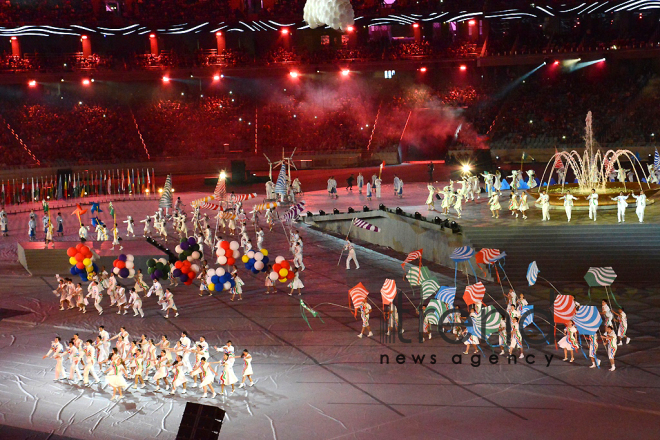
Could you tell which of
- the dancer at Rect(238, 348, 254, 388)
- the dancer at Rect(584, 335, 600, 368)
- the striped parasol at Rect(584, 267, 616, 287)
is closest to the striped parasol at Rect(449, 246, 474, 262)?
the striped parasol at Rect(584, 267, 616, 287)

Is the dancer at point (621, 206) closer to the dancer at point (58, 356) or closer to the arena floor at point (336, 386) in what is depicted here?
the arena floor at point (336, 386)

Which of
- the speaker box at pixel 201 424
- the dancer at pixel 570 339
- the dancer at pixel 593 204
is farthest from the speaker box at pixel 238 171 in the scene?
the speaker box at pixel 201 424

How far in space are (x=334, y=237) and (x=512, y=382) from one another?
594 inches

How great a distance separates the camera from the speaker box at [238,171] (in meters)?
45.6

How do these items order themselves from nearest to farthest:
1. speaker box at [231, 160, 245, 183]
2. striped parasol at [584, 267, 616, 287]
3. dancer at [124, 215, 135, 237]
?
striped parasol at [584, 267, 616, 287] < dancer at [124, 215, 135, 237] < speaker box at [231, 160, 245, 183]

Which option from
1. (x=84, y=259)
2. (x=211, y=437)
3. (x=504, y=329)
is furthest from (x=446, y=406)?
(x=84, y=259)

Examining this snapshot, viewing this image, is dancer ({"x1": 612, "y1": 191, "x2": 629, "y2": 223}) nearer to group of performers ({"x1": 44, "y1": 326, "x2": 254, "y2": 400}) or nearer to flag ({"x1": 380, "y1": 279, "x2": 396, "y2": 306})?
flag ({"x1": 380, "y1": 279, "x2": 396, "y2": 306})

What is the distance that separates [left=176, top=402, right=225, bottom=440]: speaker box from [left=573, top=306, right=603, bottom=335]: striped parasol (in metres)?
8.97

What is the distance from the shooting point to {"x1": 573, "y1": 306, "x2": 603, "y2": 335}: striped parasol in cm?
1639

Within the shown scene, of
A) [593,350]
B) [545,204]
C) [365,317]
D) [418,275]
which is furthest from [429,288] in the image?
[545,204]

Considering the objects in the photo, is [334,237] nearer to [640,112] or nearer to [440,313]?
[440,313]

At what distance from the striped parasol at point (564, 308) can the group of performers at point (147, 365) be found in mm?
6881

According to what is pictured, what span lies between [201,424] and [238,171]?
117 ft

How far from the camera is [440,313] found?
1816 cm
